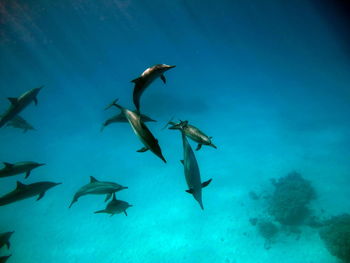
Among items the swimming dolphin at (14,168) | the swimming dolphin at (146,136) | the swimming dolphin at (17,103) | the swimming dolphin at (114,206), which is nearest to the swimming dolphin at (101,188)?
the swimming dolphin at (114,206)

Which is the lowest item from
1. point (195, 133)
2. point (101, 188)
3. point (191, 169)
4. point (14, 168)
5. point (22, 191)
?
point (191, 169)

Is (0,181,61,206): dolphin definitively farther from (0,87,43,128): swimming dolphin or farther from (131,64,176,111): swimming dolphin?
(131,64,176,111): swimming dolphin

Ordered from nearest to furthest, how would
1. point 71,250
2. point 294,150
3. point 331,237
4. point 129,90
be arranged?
1. point 331,237
2. point 71,250
3. point 294,150
4. point 129,90

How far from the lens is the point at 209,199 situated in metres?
18.1

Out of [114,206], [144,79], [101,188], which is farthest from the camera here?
[114,206]

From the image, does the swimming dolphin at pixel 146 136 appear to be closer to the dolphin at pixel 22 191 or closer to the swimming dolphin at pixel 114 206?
the swimming dolphin at pixel 114 206

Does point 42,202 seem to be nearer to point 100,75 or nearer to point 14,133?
point 14,133

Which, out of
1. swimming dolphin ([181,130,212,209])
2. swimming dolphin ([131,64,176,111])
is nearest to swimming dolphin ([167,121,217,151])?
swimming dolphin ([181,130,212,209])

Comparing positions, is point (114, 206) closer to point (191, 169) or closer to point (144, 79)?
point (191, 169)

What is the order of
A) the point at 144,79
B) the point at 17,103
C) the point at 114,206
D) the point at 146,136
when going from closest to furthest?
the point at 146,136
the point at 144,79
the point at 17,103
the point at 114,206

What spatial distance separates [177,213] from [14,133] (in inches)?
2095

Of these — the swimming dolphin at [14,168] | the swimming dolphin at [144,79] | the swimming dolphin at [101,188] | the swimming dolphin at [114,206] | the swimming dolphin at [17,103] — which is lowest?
the swimming dolphin at [114,206]

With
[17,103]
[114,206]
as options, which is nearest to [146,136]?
[114,206]

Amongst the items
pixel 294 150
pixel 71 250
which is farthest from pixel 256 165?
pixel 71 250
